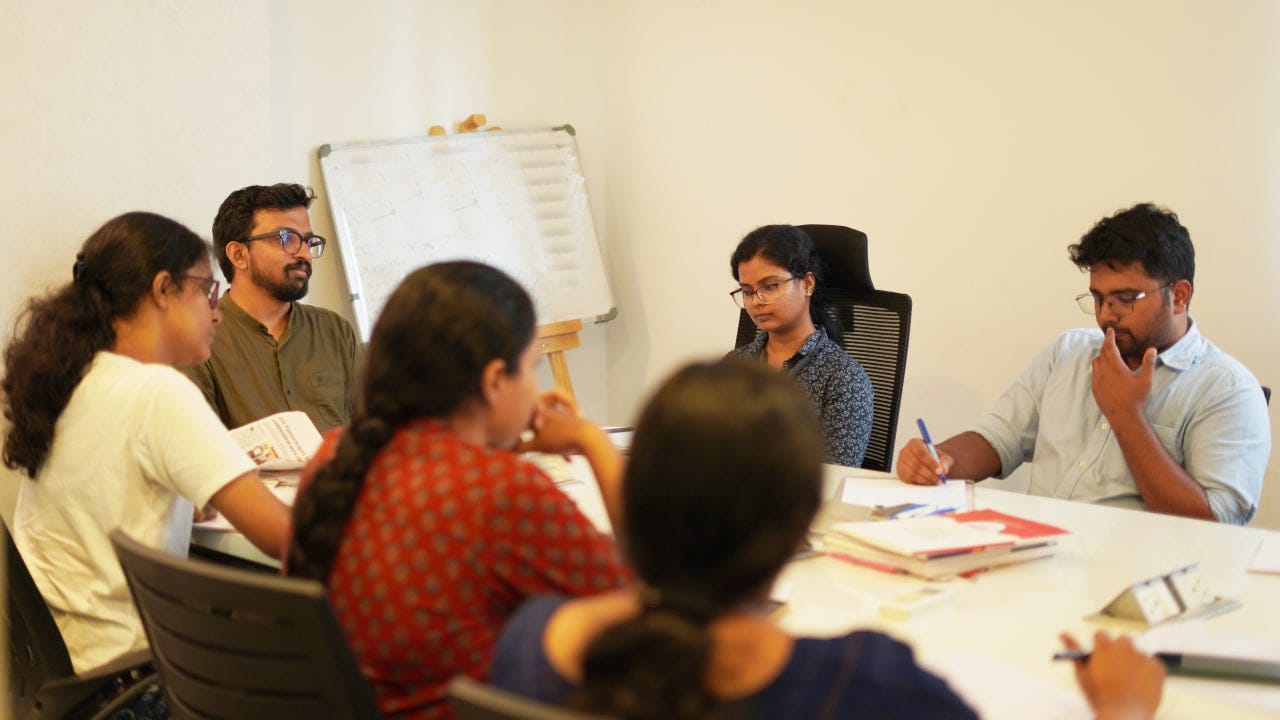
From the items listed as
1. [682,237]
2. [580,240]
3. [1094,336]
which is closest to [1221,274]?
[1094,336]

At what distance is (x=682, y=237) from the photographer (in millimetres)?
4617

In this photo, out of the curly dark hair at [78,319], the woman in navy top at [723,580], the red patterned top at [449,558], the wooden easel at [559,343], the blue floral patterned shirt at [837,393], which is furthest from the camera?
the wooden easel at [559,343]

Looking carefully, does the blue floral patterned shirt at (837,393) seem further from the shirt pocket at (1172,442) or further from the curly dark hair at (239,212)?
the curly dark hair at (239,212)

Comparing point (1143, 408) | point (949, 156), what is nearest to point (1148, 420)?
point (1143, 408)

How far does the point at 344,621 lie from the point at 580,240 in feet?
11.1

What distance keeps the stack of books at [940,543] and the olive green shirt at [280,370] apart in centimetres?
172

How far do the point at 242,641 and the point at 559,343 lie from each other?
3205 mm

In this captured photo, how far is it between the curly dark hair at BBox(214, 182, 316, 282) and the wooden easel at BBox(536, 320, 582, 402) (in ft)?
4.81

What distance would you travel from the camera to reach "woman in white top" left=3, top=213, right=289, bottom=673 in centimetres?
182

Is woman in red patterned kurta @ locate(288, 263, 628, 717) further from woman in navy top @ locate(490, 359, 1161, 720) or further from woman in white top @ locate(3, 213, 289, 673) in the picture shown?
woman in white top @ locate(3, 213, 289, 673)

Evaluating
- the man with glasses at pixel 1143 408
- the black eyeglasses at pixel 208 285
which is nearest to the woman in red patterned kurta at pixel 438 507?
the black eyeglasses at pixel 208 285

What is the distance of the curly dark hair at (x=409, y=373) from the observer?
1.29m

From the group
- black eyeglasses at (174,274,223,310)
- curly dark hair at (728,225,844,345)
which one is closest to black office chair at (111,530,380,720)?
black eyeglasses at (174,274,223,310)

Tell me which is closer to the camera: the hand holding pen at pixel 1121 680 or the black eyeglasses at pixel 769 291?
the hand holding pen at pixel 1121 680
